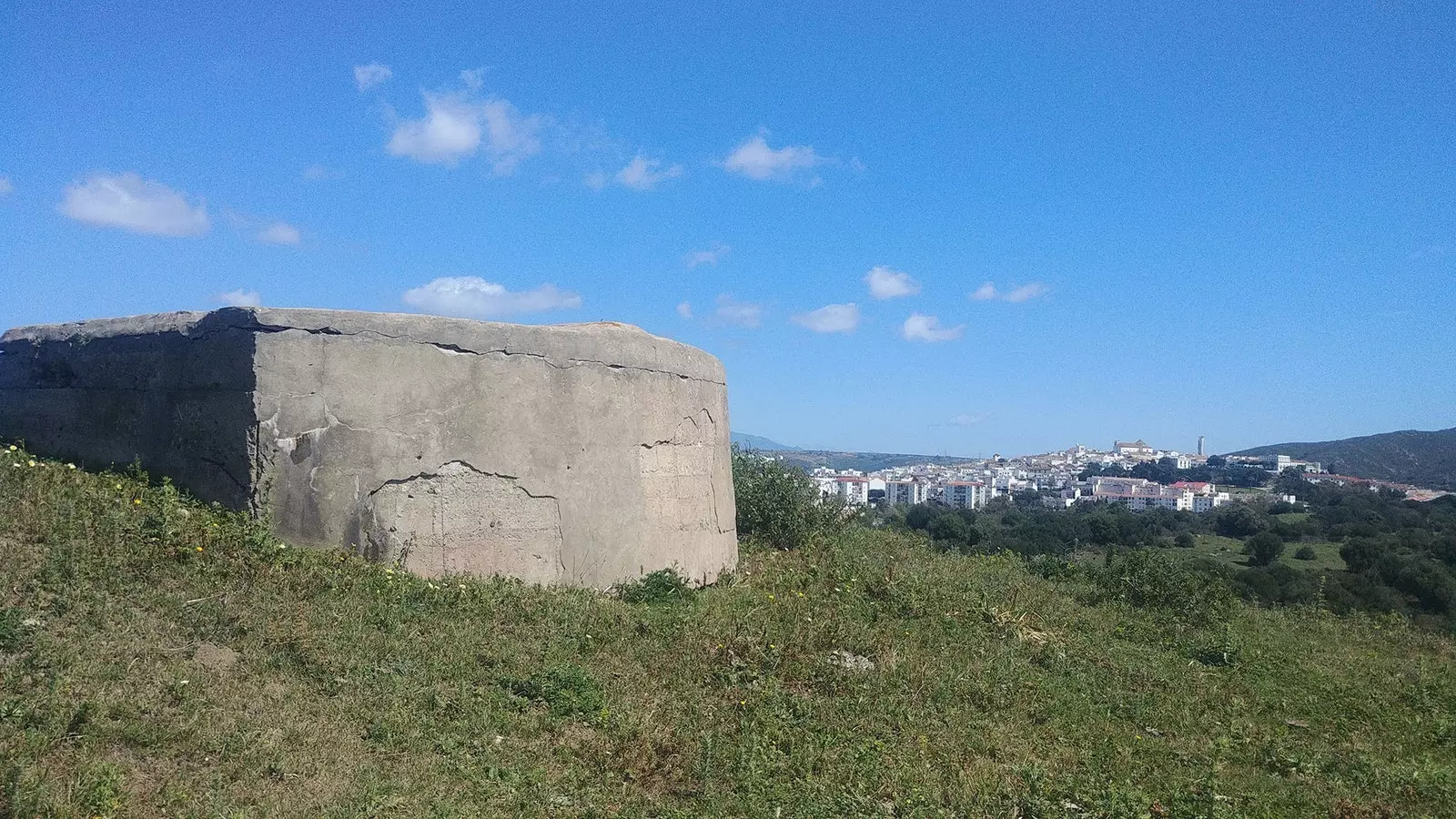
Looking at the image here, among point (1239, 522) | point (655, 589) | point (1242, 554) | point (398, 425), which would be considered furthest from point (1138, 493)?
point (398, 425)

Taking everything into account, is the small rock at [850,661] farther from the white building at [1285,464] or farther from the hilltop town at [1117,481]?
the white building at [1285,464]

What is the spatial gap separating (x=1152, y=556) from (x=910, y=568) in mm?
3077

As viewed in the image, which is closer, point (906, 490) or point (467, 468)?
point (467, 468)

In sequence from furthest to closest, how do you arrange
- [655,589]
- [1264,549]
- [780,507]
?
[1264,549]
[780,507]
[655,589]

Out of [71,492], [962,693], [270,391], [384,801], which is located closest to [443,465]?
[270,391]

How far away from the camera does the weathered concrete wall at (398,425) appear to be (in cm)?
596

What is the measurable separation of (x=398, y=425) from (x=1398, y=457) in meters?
54.9

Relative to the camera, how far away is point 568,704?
477 centimetres

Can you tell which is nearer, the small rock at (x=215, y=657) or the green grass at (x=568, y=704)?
the green grass at (x=568, y=704)

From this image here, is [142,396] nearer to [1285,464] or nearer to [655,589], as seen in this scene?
[655,589]

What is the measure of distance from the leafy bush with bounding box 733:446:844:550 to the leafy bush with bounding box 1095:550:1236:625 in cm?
305

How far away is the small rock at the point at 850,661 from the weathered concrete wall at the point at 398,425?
5.77 feet

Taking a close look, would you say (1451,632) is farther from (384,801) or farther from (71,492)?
(71,492)

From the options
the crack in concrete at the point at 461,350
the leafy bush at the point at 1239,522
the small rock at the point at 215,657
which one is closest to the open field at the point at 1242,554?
the leafy bush at the point at 1239,522
